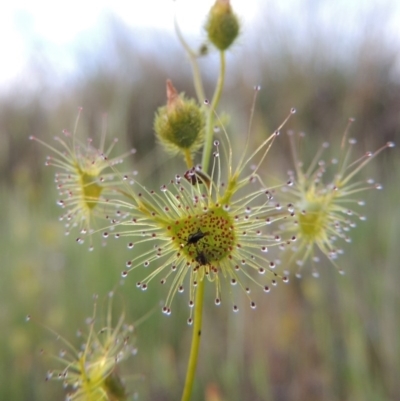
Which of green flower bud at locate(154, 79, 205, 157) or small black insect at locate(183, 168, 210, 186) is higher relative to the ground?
green flower bud at locate(154, 79, 205, 157)

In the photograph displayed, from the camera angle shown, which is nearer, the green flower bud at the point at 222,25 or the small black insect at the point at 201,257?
the small black insect at the point at 201,257

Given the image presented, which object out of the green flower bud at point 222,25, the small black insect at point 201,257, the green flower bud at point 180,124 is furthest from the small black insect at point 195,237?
the green flower bud at point 222,25

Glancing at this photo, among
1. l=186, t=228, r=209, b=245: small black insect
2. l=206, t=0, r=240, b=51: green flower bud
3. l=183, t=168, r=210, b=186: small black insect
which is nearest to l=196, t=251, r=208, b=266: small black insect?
l=186, t=228, r=209, b=245: small black insect

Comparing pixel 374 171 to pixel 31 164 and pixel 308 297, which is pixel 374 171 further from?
pixel 31 164

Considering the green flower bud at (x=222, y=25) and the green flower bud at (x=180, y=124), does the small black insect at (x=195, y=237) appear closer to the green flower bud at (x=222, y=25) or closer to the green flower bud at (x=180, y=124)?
the green flower bud at (x=180, y=124)

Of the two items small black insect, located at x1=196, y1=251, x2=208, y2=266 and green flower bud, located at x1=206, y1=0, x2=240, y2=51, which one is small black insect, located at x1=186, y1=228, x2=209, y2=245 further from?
green flower bud, located at x1=206, y1=0, x2=240, y2=51

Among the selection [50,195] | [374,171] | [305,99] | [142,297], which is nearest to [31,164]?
[50,195]
